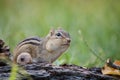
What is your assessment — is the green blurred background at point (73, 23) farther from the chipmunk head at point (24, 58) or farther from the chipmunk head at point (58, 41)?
the chipmunk head at point (24, 58)

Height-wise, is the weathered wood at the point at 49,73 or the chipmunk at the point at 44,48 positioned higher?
the chipmunk at the point at 44,48

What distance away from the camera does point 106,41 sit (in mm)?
8602

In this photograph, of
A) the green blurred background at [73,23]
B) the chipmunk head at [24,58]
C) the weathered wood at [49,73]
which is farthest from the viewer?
the green blurred background at [73,23]

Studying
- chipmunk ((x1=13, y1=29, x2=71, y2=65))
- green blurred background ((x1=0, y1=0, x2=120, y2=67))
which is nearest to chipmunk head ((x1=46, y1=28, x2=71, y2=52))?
chipmunk ((x1=13, y1=29, x2=71, y2=65))

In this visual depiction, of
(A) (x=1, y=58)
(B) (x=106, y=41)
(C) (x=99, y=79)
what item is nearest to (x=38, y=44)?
(A) (x=1, y=58)

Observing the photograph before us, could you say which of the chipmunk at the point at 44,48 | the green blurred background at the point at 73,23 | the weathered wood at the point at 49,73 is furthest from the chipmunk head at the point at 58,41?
the green blurred background at the point at 73,23

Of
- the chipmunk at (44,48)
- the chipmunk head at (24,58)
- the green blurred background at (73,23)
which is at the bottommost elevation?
the chipmunk head at (24,58)

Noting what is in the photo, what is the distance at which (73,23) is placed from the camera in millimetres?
9781

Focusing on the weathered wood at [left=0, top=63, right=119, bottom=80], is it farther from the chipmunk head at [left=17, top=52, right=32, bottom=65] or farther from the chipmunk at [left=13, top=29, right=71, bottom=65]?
the chipmunk at [left=13, top=29, right=71, bottom=65]

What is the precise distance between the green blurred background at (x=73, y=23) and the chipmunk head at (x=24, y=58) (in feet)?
5.57

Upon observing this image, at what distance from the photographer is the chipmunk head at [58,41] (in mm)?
5418

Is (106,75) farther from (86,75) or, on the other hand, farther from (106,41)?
(106,41)

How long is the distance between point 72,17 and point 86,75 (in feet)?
18.1

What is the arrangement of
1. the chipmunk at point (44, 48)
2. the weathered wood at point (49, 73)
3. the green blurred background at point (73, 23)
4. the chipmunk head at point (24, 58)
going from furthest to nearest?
the green blurred background at point (73, 23) → the chipmunk at point (44, 48) → the chipmunk head at point (24, 58) → the weathered wood at point (49, 73)
